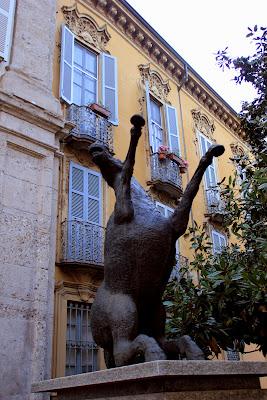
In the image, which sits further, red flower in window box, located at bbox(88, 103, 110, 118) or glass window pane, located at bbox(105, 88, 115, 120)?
glass window pane, located at bbox(105, 88, 115, 120)

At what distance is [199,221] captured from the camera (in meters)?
14.8

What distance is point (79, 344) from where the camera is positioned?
902 cm

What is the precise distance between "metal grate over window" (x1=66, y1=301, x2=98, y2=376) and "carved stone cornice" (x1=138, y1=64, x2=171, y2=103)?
26.7 feet

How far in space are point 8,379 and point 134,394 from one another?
4.26 metres

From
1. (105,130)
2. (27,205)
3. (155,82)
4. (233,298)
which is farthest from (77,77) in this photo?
(233,298)

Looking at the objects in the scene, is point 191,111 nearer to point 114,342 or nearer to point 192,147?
point 192,147

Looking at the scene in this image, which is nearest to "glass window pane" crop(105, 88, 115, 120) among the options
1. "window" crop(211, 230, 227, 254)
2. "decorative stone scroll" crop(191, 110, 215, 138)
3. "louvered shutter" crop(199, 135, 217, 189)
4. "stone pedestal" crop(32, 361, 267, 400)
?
"louvered shutter" crop(199, 135, 217, 189)

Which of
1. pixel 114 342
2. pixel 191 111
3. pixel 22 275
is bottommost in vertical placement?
pixel 114 342

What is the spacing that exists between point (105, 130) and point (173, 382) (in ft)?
31.6

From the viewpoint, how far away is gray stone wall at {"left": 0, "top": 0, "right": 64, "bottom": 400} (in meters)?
6.31

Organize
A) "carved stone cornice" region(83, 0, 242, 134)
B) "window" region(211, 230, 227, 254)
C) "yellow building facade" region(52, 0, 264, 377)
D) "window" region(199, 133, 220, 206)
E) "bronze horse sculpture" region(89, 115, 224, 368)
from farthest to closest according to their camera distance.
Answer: "window" region(199, 133, 220, 206) → "window" region(211, 230, 227, 254) → "carved stone cornice" region(83, 0, 242, 134) → "yellow building facade" region(52, 0, 264, 377) → "bronze horse sculpture" region(89, 115, 224, 368)

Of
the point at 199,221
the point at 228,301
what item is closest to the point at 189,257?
the point at 199,221

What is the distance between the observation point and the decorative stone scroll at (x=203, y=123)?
1706 cm

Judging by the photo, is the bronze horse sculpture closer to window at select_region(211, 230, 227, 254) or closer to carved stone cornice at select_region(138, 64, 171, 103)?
carved stone cornice at select_region(138, 64, 171, 103)
